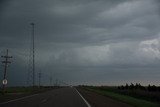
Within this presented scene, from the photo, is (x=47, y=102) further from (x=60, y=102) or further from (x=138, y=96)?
(x=138, y=96)

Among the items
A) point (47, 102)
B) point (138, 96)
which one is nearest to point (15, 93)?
point (138, 96)

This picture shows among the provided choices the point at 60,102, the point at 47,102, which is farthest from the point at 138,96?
the point at 47,102

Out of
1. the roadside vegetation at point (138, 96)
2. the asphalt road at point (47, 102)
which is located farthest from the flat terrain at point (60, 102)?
the roadside vegetation at point (138, 96)

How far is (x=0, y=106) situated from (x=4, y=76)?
127ft

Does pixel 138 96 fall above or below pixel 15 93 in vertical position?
below

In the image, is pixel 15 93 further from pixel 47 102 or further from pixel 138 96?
pixel 47 102

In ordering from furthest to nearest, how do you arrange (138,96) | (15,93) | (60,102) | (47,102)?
1. (15,93)
2. (138,96)
3. (60,102)
4. (47,102)

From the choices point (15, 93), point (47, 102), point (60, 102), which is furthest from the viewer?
point (15, 93)

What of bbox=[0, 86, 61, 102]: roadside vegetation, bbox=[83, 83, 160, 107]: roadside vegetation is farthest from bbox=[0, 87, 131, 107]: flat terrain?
bbox=[0, 86, 61, 102]: roadside vegetation

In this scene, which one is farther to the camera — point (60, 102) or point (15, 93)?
point (15, 93)

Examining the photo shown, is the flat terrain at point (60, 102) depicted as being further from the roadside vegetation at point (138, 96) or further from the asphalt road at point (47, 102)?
the roadside vegetation at point (138, 96)

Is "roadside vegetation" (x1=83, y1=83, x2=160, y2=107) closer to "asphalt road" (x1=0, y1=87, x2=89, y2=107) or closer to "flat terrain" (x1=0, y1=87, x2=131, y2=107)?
"flat terrain" (x1=0, y1=87, x2=131, y2=107)

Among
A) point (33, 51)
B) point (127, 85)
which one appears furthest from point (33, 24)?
point (127, 85)

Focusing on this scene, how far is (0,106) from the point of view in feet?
76.5
